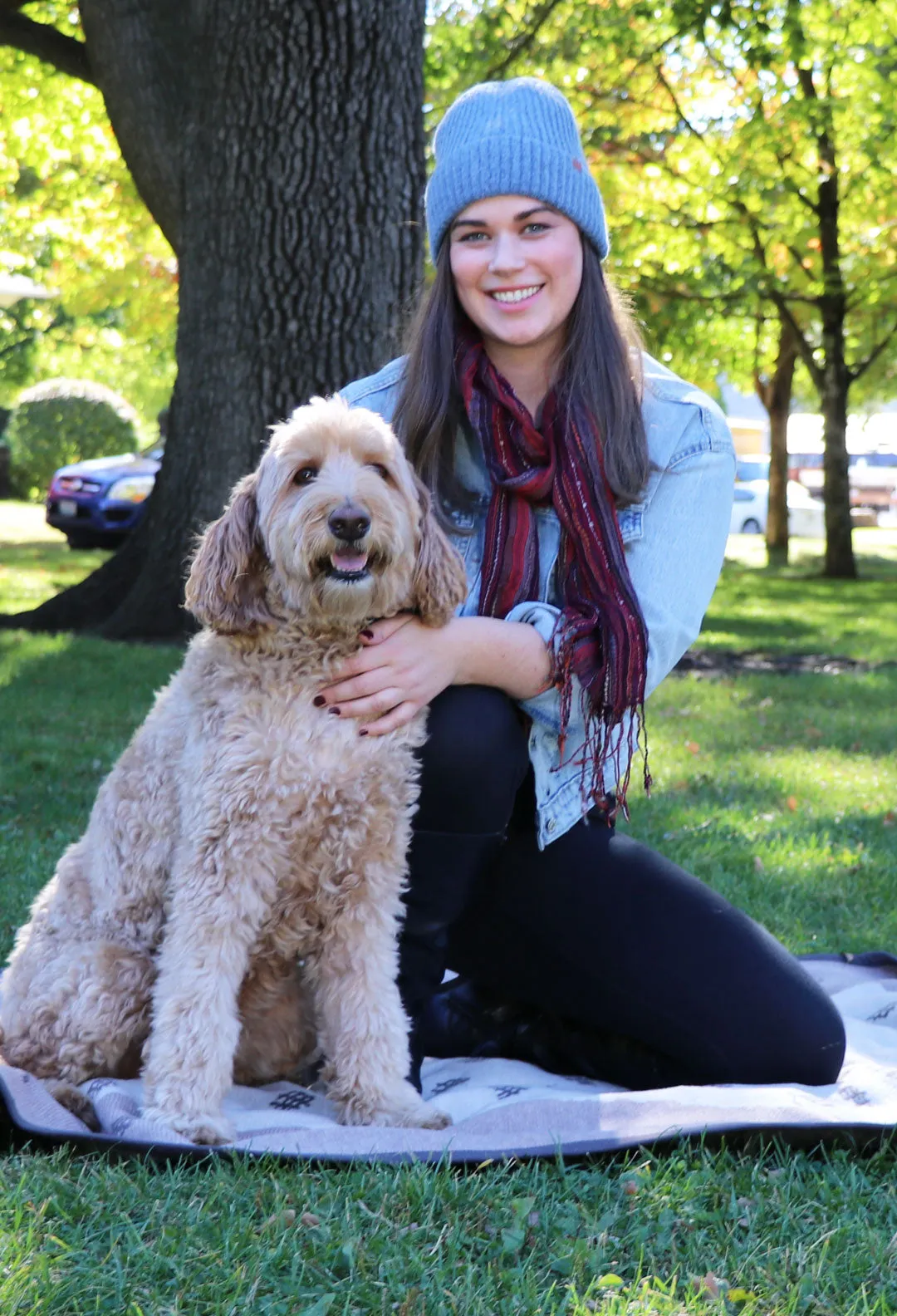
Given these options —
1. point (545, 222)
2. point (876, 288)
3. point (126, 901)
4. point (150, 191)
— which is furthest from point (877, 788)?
point (876, 288)

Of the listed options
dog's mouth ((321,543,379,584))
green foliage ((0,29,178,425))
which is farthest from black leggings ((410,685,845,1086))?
green foliage ((0,29,178,425))

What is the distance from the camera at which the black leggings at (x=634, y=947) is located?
3205 mm

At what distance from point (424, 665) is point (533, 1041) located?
3.65ft

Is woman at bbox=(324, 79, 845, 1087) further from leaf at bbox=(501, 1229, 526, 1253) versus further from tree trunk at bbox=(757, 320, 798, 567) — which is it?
tree trunk at bbox=(757, 320, 798, 567)

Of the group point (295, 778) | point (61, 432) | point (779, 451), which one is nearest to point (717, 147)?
point (779, 451)

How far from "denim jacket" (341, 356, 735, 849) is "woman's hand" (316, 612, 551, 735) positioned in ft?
0.25

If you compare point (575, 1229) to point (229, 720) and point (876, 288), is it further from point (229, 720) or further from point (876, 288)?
point (876, 288)

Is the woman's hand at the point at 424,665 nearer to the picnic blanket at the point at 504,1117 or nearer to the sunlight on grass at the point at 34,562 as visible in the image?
the picnic blanket at the point at 504,1117

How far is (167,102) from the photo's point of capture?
27.5ft

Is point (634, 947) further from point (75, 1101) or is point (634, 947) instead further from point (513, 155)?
point (513, 155)

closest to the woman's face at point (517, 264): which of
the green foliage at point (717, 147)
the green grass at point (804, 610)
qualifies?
the green grass at point (804, 610)

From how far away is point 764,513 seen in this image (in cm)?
3331

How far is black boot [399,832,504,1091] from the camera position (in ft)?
10.2

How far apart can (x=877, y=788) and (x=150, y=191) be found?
18.4ft
